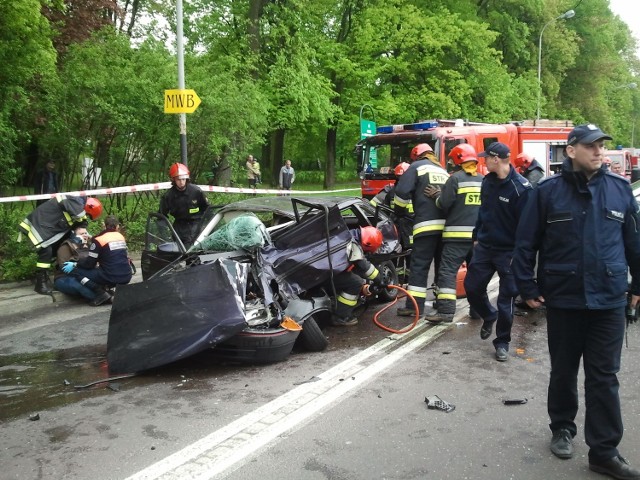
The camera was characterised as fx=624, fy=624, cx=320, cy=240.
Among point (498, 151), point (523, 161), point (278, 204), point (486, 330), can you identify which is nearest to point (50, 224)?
point (278, 204)

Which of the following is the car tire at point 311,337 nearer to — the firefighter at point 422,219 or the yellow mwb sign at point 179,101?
the firefighter at point 422,219

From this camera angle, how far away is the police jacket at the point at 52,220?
8000mm

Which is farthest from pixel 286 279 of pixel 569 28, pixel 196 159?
pixel 569 28

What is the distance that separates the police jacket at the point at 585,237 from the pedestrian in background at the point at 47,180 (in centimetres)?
912

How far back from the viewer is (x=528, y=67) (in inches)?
1390

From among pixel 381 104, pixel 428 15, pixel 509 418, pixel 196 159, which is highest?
pixel 428 15

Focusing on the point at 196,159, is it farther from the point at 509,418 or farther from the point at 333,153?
the point at 333,153

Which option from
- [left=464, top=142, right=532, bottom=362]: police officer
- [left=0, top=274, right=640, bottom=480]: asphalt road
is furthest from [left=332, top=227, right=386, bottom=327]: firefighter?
[left=464, top=142, right=532, bottom=362]: police officer

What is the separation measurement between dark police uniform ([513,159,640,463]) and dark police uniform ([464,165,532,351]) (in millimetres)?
1844

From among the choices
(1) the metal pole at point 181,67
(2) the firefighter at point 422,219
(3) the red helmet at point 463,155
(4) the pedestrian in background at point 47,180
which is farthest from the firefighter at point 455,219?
(4) the pedestrian in background at point 47,180

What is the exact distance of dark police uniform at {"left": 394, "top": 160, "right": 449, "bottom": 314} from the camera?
652 cm

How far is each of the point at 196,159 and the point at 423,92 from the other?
50.8 ft

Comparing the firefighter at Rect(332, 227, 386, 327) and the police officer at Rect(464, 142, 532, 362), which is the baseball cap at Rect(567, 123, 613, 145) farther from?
the firefighter at Rect(332, 227, 386, 327)

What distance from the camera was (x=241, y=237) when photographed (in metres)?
5.63
